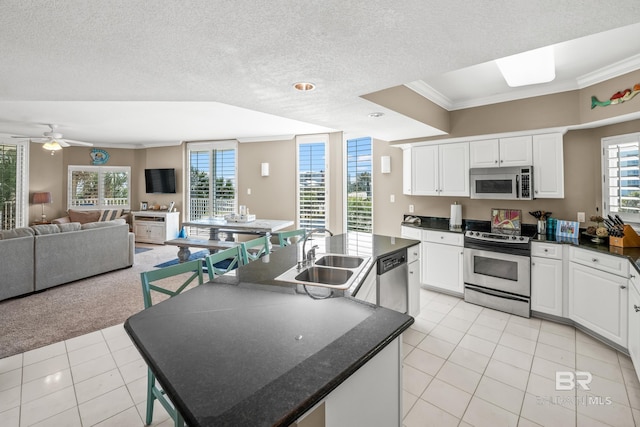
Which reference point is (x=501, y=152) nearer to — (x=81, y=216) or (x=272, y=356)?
(x=272, y=356)

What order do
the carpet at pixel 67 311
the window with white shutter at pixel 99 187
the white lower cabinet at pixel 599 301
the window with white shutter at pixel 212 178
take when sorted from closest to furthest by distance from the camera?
the white lower cabinet at pixel 599 301, the carpet at pixel 67 311, the window with white shutter at pixel 212 178, the window with white shutter at pixel 99 187

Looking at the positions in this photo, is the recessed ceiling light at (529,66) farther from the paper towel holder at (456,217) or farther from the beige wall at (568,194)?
the paper towel holder at (456,217)

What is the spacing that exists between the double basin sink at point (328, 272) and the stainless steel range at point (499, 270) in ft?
6.33

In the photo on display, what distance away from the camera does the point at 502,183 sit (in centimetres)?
358

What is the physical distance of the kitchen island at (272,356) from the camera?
796mm

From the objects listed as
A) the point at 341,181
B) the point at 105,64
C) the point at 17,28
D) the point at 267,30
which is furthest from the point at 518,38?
the point at 341,181

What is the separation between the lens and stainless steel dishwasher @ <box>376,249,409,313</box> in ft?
8.33

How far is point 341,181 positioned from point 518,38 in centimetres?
420

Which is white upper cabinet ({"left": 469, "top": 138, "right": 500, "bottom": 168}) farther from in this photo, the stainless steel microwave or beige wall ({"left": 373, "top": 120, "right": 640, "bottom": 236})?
beige wall ({"left": 373, "top": 120, "right": 640, "bottom": 236})

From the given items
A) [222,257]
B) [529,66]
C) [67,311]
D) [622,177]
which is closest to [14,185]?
[67,311]

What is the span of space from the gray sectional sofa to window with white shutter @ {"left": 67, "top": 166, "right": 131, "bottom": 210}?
142 inches

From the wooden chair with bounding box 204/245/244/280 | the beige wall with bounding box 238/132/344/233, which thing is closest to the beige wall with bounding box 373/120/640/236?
the beige wall with bounding box 238/132/344/233

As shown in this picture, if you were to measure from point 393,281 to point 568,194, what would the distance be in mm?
2483

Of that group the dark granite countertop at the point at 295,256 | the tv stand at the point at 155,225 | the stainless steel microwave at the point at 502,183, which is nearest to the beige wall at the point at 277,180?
the tv stand at the point at 155,225
